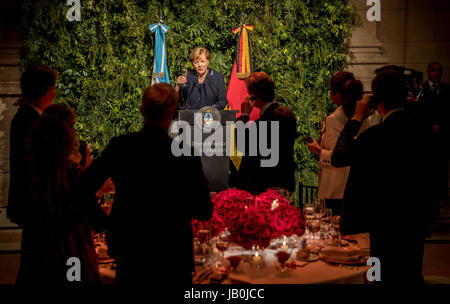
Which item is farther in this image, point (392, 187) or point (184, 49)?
point (184, 49)

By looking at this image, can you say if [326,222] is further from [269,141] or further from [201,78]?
[201,78]

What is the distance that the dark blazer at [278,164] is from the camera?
3346 mm

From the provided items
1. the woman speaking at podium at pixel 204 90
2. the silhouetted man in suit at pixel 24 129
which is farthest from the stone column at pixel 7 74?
the silhouetted man in suit at pixel 24 129

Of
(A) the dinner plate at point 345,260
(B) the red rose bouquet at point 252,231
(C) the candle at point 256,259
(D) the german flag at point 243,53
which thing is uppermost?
(D) the german flag at point 243,53

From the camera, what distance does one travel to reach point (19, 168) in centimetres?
238

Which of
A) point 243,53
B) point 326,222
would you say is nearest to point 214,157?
point 243,53

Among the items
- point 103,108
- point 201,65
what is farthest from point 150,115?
point 103,108

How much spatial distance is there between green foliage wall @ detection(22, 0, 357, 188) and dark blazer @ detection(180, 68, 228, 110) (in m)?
1.06

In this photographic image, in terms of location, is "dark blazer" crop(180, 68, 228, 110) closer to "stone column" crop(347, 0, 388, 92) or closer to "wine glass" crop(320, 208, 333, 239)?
"stone column" crop(347, 0, 388, 92)

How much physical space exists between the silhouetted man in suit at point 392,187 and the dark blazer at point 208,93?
352cm

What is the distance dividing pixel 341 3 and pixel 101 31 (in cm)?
341

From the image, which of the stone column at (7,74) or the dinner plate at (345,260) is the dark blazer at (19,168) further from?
the stone column at (7,74)

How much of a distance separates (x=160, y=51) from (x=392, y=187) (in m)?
4.78

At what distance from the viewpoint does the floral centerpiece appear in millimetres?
2117
